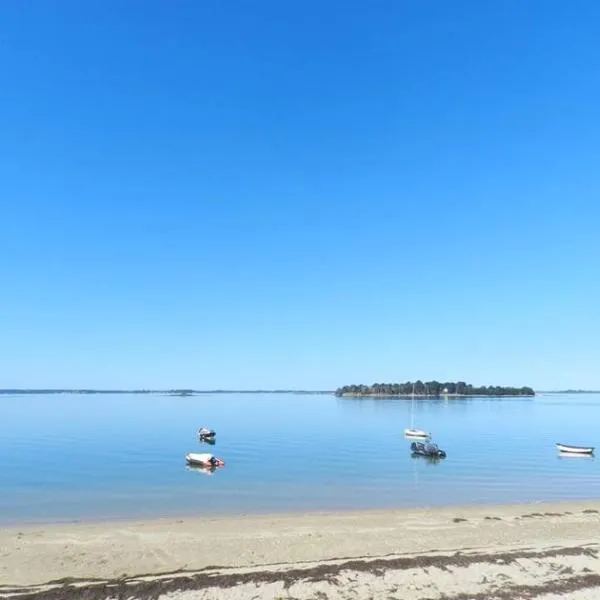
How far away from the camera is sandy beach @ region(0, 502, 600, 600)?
48.7ft

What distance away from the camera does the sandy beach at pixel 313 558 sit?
14.8 metres

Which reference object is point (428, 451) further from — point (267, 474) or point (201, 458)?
point (201, 458)

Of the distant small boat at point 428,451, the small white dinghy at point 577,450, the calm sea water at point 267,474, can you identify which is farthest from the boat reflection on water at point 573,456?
the distant small boat at point 428,451

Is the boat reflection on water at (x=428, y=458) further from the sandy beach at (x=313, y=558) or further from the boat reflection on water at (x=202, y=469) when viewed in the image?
the sandy beach at (x=313, y=558)

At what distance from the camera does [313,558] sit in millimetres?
19062

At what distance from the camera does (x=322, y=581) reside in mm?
Result: 15320

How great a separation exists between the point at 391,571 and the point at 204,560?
680cm

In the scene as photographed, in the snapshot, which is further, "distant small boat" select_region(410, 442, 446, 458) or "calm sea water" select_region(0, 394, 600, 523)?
"distant small boat" select_region(410, 442, 446, 458)

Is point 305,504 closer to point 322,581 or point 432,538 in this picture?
point 432,538

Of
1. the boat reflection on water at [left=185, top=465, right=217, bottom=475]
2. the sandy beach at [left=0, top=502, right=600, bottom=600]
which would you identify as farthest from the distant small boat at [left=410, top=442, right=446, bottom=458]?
the sandy beach at [left=0, top=502, right=600, bottom=600]

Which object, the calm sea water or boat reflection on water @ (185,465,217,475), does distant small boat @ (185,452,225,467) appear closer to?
boat reflection on water @ (185,465,217,475)

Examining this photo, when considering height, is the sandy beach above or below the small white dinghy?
above

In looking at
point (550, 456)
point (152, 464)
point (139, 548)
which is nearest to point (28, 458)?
point (152, 464)

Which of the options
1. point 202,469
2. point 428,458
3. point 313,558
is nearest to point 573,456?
point 428,458
